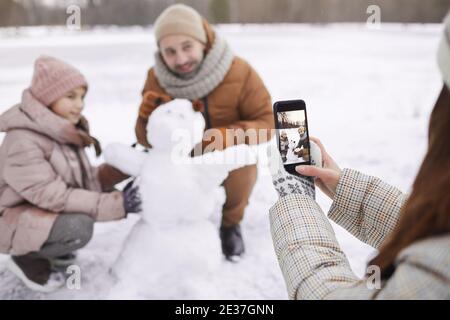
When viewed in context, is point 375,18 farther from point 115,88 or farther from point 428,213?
point 115,88

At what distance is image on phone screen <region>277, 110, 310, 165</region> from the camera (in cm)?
90

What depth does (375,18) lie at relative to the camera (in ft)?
4.62

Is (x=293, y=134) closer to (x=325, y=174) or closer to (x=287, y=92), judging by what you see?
(x=325, y=174)

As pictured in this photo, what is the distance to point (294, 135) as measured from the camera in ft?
3.00

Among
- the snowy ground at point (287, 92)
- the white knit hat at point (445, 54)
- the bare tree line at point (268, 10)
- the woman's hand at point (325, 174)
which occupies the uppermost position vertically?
the bare tree line at point (268, 10)

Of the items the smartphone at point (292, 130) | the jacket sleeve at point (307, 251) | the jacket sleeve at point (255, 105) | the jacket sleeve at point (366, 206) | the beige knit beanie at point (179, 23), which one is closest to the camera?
the jacket sleeve at point (307, 251)

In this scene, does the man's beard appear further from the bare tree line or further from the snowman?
the bare tree line

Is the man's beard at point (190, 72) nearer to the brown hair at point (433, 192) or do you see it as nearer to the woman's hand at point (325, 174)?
the woman's hand at point (325, 174)

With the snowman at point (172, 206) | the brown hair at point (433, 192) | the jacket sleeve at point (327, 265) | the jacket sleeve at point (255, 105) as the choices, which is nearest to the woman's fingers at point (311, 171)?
the jacket sleeve at point (327, 265)

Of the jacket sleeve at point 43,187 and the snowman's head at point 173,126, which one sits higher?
the snowman's head at point 173,126

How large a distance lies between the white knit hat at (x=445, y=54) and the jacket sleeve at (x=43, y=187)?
1.08 metres

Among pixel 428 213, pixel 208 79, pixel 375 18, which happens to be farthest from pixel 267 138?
pixel 428 213

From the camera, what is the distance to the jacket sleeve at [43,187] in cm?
123

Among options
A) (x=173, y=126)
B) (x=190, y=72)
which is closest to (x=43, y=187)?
(x=173, y=126)
